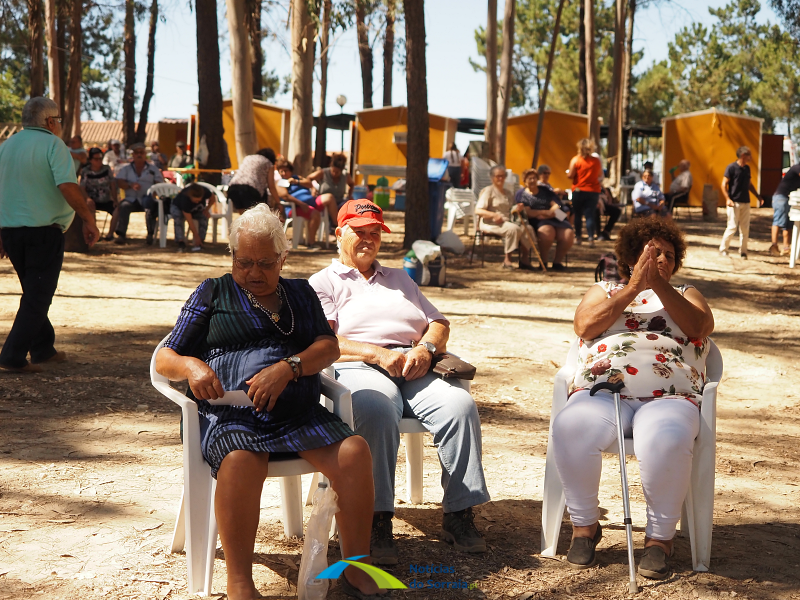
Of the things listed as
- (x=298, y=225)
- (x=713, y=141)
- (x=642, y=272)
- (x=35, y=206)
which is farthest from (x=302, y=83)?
(x=642, y=272)

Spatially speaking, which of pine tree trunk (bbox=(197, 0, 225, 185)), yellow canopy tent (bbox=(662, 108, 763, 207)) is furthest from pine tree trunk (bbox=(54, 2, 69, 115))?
yellow canopy tent (bbox=(662, 108, 763, 207))

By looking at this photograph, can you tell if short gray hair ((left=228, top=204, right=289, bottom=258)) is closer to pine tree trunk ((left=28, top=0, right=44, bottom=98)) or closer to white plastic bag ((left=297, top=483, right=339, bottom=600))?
white plastic bag ((left=297, top=483, right=339, bottom=600))

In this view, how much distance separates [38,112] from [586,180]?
9.21 meters

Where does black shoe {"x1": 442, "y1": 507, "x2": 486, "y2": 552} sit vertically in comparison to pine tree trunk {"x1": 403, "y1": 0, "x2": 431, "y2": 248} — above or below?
below

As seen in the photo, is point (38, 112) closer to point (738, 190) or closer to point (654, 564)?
point (654, 564)

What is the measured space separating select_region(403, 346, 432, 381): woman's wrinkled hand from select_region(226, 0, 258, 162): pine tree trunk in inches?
455

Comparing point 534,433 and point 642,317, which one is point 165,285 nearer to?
point 534,433

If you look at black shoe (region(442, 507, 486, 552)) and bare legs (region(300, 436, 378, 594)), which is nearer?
bare legs (region(300, 436, 378, 594))

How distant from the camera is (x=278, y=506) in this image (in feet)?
11.8

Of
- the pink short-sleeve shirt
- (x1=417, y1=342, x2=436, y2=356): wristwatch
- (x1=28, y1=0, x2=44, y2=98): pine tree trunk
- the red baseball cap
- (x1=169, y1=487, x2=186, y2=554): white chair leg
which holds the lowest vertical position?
(x1=169, y1=487, x2=186, y2=554): white chair leg

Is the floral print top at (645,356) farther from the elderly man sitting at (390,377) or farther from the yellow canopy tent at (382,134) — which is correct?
the yellow canopy tent at (382,134)

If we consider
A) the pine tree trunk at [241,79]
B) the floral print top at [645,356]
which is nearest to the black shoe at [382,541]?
the floral print top at [645,356]

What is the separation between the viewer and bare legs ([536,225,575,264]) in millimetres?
11148

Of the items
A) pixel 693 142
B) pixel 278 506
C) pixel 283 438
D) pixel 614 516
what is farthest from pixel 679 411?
pixel 693 142
